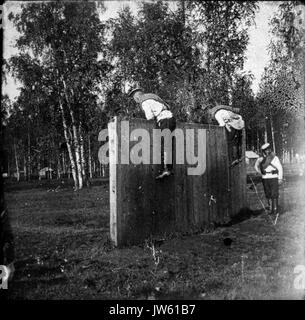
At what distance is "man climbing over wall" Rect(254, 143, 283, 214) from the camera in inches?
352

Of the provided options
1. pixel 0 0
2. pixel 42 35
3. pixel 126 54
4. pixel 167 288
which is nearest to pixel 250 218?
pixel 167 288

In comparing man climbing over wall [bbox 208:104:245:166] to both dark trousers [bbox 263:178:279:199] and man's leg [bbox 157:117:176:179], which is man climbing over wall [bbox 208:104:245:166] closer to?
dark trousers [bbox 263:178:279:199]

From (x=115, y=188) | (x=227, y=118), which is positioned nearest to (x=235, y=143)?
(x=227, y=118)

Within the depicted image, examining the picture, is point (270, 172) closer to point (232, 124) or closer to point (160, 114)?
point (232, 124)

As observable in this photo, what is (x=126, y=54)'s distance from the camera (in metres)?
17.8

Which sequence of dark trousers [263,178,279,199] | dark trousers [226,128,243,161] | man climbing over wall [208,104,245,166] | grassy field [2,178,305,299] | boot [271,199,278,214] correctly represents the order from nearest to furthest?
grassy field [2,178,305,299]
man climbing over wall [208,104,245,166]
dark trousers [226,128,243,161]
boot [271,199,278,214]
dark trousers [263,178,279,199]

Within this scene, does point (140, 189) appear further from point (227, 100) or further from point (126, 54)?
point (126, 54)

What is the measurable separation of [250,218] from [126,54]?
12.2 metres

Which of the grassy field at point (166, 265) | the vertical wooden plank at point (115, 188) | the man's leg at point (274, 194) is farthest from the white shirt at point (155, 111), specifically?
the man's leg at point (274, 194)

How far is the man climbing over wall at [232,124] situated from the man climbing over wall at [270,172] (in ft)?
2.85

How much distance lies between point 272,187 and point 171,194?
3440 mm

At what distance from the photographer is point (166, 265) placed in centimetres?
488

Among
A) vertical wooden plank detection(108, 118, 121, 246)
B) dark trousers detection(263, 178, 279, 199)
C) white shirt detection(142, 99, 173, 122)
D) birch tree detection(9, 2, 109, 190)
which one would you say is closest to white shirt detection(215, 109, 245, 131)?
dark trousers detection(263, 178, 279, 199)

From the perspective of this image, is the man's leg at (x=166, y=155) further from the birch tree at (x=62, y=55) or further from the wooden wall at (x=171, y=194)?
the birch tree at (x=62, y=55)
